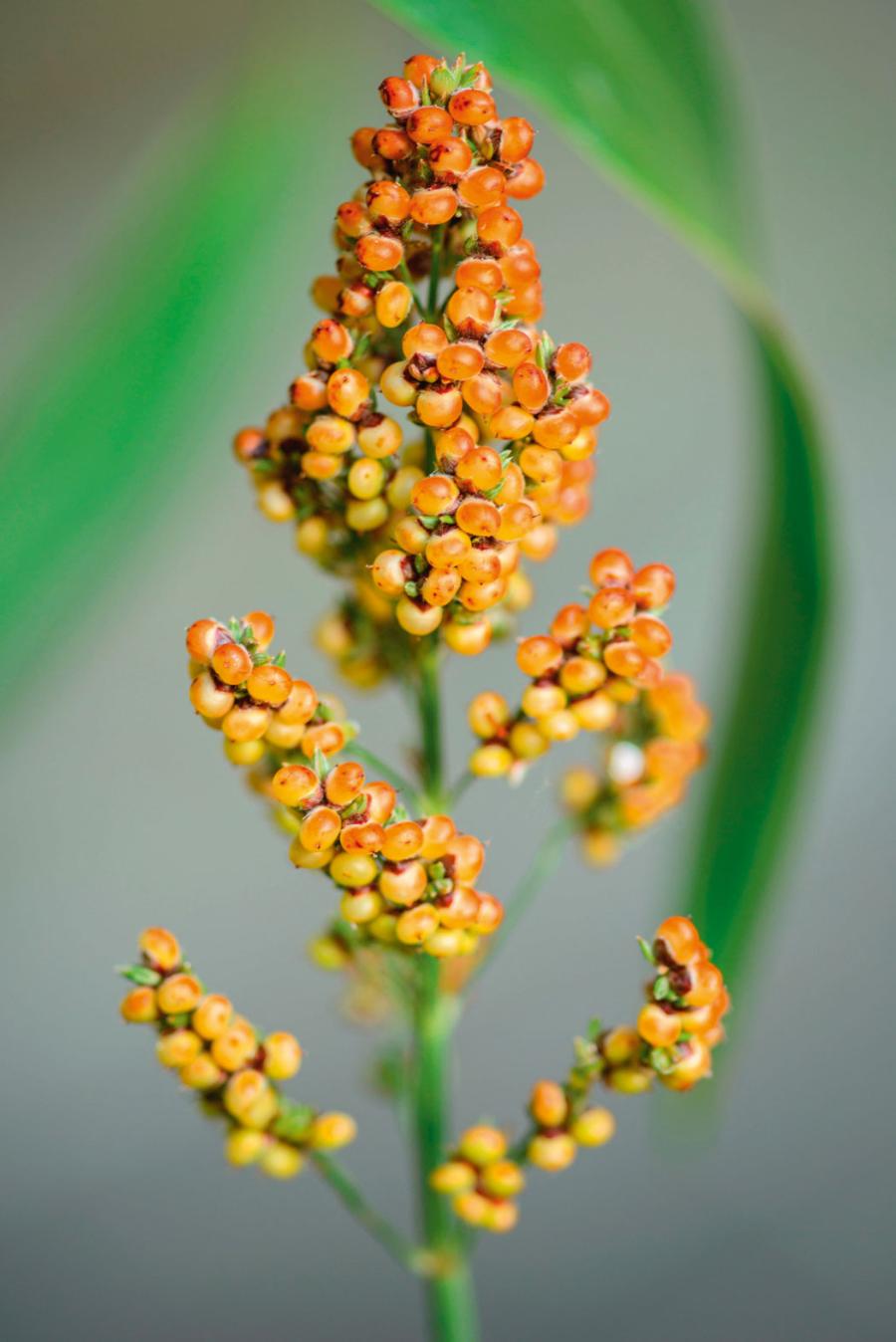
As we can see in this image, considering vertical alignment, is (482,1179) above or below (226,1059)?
below

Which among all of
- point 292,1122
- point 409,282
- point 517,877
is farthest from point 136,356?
point 517,877

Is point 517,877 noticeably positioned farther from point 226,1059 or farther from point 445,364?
point 445,364

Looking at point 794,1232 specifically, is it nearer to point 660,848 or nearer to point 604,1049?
point 660,848

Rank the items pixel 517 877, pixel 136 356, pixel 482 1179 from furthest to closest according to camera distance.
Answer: pixel 517 877, pixel 136 356, pixel 482 1179

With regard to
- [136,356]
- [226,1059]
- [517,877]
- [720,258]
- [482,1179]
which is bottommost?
[517,877]

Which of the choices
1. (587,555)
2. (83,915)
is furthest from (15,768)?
(587,555)

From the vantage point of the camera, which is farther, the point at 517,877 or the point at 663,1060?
the point at 517,877

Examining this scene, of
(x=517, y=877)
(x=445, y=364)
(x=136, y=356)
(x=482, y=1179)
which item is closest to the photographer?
(x=445, y=364)
